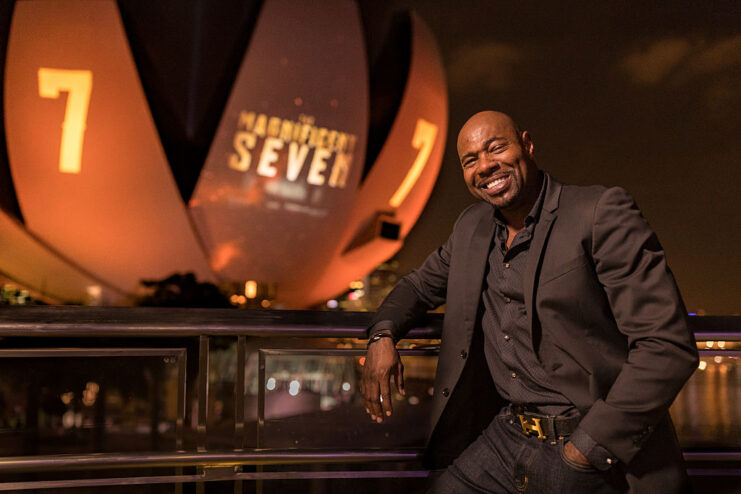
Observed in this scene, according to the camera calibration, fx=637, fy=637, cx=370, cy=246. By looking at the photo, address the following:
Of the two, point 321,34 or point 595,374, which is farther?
point 321,34

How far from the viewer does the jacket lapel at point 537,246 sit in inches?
65.6

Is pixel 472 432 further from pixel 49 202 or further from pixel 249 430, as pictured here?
pixel 49 202

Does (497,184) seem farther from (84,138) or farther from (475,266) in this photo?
(84,138)

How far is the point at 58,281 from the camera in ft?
29.0

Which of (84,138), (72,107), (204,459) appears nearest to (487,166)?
(204,459)

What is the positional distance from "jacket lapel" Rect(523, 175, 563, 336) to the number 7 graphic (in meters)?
7.52

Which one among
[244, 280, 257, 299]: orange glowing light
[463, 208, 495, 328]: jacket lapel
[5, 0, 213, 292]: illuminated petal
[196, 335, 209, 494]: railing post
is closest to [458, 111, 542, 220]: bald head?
[463, 208, 495, 328]: jacket lapel

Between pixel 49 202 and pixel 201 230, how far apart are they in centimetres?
190

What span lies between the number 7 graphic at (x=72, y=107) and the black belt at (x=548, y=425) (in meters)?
7.60

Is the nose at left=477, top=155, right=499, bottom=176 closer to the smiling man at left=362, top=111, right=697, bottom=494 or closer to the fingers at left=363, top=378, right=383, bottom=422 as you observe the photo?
the smiling man at left=362, top=111, right=697, bottom=494

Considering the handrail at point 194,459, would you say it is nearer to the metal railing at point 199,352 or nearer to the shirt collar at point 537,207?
the metal railing at point 199,352

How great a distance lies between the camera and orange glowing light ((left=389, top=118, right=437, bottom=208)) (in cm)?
959

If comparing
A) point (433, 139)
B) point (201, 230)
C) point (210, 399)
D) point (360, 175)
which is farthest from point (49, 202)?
point (210, 399)

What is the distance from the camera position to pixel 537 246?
5.54 feet
